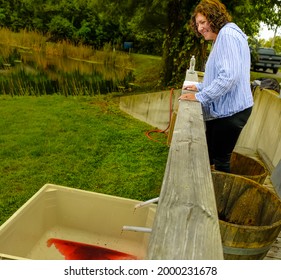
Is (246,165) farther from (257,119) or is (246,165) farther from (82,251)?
(257,119)

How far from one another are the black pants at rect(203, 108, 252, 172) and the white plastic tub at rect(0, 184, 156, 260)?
0.77 m

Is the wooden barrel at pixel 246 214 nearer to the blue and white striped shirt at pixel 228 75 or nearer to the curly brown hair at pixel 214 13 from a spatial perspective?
the blue and white striped shirt at pixel 228 75

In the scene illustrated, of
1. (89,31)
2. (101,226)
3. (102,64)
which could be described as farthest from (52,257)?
(89,31)

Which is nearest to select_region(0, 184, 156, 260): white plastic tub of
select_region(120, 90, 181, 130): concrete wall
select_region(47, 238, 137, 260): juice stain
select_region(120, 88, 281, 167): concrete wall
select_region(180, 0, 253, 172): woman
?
select_region(47, 238, 137, 260): juice stain

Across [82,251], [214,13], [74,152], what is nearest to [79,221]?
[82,251]

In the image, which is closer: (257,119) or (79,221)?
(79,221)

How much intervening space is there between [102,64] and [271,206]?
17914 millimetres

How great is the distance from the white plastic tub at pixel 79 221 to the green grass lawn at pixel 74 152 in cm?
114

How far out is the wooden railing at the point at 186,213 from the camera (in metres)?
0.98

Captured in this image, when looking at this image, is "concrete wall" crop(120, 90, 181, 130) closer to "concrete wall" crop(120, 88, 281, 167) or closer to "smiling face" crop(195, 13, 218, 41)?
"concrete wall" crop(120, 88, 281, 167)

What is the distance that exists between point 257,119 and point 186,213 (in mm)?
5028

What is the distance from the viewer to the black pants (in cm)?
269

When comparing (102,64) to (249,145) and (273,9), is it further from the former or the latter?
(249,145)

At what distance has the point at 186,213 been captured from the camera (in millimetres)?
1127
